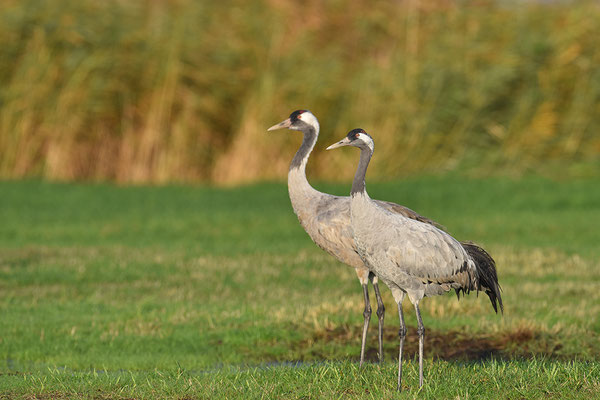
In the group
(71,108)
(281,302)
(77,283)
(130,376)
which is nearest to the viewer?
(130,376)

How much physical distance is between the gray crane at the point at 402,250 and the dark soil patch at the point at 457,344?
1.67m

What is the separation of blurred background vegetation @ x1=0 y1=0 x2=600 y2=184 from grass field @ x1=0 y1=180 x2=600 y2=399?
3.11m

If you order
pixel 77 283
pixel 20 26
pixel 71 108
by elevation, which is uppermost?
pixel 20 26

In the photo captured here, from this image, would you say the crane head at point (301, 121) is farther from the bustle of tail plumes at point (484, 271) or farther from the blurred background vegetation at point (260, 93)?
the blurred background vegetation at point (260, 93)

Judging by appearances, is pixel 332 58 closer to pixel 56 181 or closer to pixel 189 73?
pixel 189 73

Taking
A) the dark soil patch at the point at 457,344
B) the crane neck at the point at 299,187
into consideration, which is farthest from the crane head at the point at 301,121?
the dark soil patch at the point at 457,344

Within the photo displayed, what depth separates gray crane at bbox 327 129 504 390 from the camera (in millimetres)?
7562

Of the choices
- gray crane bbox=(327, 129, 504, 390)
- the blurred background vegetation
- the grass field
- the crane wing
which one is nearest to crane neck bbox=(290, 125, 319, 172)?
the grass field

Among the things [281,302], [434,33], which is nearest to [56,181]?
[434,33]

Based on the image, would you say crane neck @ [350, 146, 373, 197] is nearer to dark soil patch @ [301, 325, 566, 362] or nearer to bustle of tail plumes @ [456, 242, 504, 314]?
bustle of tail plumes @ [456, 242, 504, 314]

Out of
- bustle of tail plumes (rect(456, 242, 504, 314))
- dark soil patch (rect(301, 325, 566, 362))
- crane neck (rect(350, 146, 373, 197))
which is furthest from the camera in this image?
dark soil patch (rect(301, 325, 566, 362))

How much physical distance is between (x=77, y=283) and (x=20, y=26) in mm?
10514

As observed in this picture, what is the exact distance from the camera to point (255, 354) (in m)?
9.78

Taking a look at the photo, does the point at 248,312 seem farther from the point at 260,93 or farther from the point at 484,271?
the point at 260,93
